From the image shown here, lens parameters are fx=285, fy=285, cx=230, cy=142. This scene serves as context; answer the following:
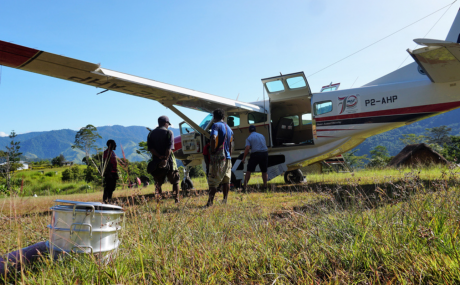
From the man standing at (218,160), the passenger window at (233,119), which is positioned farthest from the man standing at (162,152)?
the passenger window at (233,119)

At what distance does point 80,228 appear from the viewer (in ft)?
7.06

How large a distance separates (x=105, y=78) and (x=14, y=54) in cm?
174

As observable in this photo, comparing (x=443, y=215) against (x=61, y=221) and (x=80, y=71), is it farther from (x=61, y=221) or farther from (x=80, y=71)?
(x=80, y=71)

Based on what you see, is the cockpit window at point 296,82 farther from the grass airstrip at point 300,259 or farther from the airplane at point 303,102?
the grass airstrip at point 300,259

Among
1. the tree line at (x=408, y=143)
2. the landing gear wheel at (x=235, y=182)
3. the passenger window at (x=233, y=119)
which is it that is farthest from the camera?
the tree line at (x=408, y=143)

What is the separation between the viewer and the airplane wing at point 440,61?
5.64 m

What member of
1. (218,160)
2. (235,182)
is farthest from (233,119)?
(218,160)

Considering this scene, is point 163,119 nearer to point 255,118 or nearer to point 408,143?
point 255,118

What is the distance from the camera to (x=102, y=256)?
223cm

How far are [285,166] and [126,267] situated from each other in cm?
723

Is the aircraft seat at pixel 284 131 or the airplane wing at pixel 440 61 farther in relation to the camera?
the aircraft seat at pixel 284 131

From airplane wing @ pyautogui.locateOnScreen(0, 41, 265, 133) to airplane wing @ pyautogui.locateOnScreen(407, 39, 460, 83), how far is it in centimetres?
493

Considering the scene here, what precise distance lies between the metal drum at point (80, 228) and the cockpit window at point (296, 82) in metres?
7.39

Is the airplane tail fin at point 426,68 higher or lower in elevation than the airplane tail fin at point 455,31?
lower
